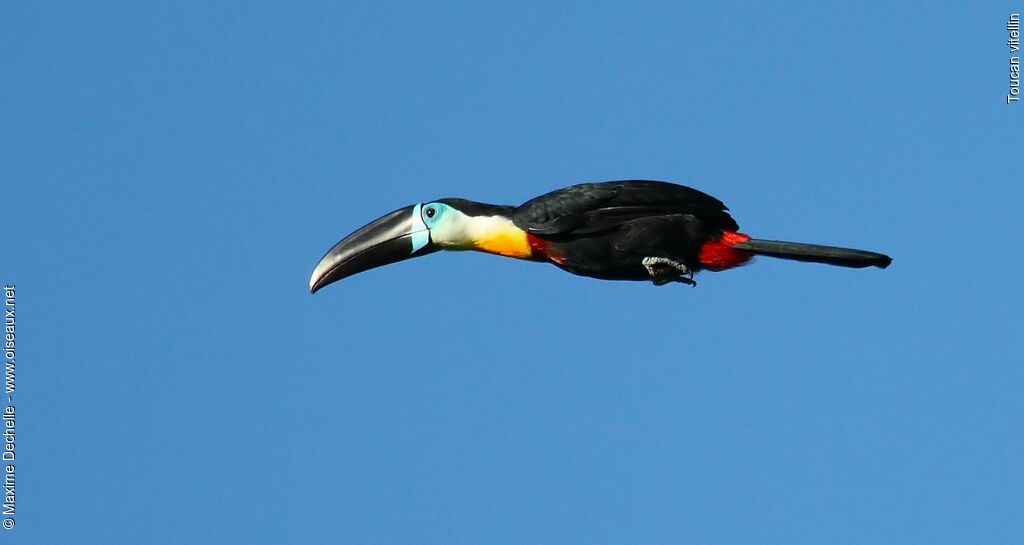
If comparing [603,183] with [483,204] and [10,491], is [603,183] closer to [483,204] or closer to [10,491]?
[483,204]

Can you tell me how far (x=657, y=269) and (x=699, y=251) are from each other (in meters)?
0.40

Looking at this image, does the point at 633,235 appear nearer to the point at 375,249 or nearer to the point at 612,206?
the point at 612,206

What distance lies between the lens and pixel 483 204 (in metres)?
14.1

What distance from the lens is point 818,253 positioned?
13266 millimetres

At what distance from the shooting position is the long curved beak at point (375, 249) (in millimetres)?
14203

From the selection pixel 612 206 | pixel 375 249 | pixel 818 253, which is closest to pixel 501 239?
pixel 612 206

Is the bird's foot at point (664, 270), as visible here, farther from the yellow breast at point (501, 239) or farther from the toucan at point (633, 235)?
the yellow breast at point (501, 239)

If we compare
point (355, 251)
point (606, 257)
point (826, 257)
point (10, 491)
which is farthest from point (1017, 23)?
point (10, 491)

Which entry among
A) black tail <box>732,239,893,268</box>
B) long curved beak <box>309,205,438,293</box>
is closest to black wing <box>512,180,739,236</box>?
black tail <box>732,239,893,268</box>

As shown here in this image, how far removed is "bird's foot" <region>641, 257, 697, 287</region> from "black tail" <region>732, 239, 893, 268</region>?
522mm

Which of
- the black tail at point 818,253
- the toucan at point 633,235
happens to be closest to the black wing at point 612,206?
the toucan at point 633,235

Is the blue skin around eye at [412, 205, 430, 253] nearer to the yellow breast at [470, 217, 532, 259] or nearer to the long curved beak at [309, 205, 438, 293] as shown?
the long curved beak at [309, 205, 438, 293]

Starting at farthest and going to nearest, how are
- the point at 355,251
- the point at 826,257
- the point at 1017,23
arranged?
the point at 1017,23 → the point at 355,251 → the point at 826,257

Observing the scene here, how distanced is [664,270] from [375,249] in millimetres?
2471
